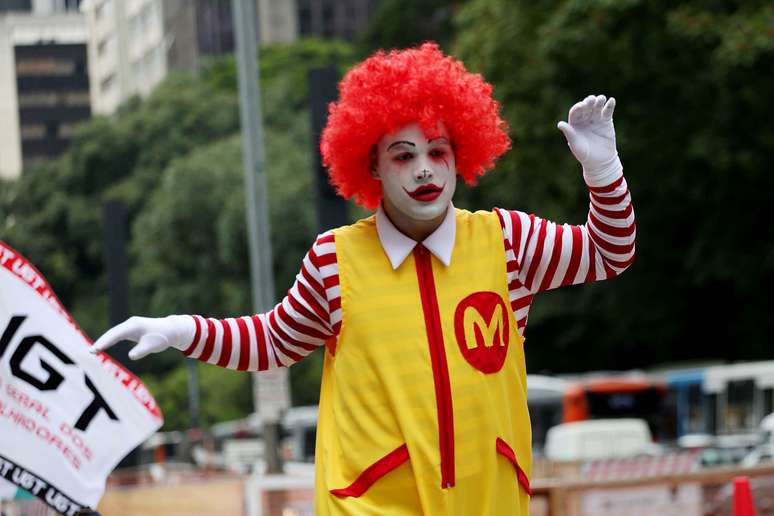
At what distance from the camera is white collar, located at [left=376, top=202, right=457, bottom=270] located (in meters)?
4.84

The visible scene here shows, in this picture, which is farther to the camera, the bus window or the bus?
the bus

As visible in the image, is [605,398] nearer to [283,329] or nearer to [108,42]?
[108,42]

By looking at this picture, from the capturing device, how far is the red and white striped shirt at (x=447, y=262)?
16.0ft

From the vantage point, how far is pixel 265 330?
514cm

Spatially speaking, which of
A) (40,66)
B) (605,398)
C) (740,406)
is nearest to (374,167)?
(40,66)

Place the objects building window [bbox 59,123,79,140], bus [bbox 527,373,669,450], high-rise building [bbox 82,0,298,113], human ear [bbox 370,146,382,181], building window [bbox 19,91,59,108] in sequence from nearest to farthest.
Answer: human ear [bbox 370,146,382,181]
building window [bbox 19,91,59,108]
bus [bbox 527,373,669,450]
building window [bbox 59,123,79,140]
high-rise building [bbox 82,0,298,113]

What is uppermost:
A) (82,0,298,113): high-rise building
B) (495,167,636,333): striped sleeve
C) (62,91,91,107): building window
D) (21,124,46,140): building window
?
(82,0,298,113): high-rise building

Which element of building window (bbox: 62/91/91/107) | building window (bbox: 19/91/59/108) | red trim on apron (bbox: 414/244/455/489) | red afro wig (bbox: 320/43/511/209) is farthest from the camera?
building window (bbox: 62/91/91/107)

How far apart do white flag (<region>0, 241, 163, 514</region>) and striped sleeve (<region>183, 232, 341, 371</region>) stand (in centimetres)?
196

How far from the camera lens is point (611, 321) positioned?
35844mm

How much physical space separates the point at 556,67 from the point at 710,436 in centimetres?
846

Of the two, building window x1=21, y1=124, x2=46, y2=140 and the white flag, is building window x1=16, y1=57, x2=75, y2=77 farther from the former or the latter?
the white flag

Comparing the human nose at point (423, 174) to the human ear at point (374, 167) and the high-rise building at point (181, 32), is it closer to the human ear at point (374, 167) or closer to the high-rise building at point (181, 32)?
the human ear at point (374, 167)

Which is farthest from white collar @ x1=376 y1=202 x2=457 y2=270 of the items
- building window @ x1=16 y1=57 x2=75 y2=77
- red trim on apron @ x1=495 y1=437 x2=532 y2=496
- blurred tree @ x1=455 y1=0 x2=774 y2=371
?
building window @ x1=16 y1=57 x2=75 y2=77
